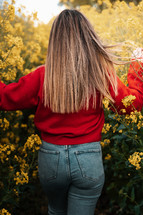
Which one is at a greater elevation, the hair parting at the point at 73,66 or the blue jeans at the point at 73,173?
the hair parting at the point at 73,66

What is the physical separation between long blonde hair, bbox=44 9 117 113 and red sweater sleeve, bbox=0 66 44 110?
0.07 metres

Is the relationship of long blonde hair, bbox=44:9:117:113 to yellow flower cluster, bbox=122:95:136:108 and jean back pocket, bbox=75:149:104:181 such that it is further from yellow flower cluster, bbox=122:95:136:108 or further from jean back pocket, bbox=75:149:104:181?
jean back pocket, bbox=75:149:104:181

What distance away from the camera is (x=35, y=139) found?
2.00m

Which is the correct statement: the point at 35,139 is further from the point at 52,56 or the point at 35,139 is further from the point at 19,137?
the point at 19,137

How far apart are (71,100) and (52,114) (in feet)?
0.57

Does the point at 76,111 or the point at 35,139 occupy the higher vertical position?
the point at 76,111

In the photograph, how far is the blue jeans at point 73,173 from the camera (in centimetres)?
150

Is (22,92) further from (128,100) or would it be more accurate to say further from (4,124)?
(4,124)

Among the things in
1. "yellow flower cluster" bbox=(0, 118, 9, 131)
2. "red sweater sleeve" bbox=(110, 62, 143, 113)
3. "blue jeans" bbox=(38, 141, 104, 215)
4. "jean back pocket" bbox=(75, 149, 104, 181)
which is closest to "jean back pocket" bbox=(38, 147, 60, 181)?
"blue jeans" bbox=(38, 141, 104, 215)

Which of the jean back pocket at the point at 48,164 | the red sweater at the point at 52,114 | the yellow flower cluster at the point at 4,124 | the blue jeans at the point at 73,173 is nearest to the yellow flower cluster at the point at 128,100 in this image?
the red sweater at the point at 52,114

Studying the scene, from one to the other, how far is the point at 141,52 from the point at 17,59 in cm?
124

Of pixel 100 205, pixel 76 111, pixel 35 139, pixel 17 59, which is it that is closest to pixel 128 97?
pixel 76 111

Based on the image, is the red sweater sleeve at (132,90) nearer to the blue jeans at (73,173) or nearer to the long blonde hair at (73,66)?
the long blonde hair at (73,66)

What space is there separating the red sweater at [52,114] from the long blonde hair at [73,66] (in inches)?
2.6
